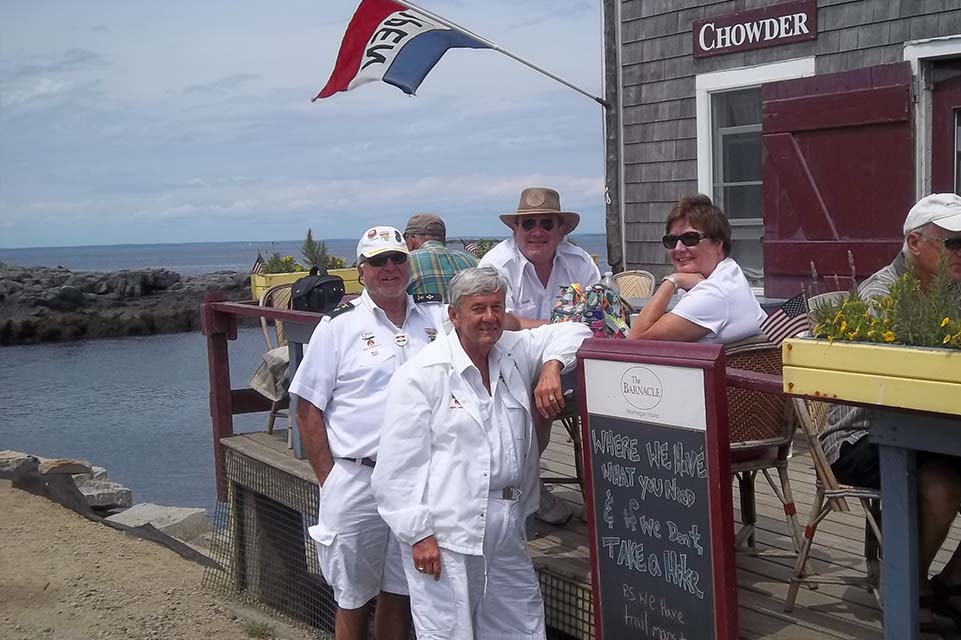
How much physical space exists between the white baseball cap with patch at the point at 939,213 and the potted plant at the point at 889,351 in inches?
21.1

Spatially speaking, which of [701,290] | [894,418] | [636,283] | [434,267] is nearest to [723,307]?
[701,290]

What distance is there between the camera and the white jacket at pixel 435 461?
322 centimetres

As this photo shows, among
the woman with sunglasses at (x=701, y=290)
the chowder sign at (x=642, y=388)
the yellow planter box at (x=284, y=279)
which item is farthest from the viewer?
the yellow planter box at (x=284, y=279)

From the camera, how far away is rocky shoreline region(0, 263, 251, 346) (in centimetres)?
3609

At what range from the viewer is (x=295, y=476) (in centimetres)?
545

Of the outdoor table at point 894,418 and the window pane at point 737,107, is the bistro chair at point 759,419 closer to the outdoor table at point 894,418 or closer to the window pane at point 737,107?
the outdoor table at point 894,418

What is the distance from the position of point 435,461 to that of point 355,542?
704 mm

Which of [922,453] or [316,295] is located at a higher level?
[316,295]

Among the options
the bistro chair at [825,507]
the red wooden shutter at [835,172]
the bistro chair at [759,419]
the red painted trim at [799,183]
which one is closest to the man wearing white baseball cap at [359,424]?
the bistro chair at [759,419]

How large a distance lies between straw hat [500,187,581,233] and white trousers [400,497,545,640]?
148 centimetres

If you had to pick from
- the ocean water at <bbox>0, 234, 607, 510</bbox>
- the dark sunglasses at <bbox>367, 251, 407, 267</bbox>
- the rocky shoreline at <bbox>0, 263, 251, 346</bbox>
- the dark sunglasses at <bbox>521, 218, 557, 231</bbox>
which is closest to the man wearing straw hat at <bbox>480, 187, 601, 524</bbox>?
the dark sunglasses at <bbox>521, 218, 557, 231</bbox>

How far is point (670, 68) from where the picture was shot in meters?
9.83

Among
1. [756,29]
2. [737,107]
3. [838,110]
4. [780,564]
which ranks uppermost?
[756,29]

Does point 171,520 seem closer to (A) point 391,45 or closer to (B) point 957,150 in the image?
(A) point 391,45
